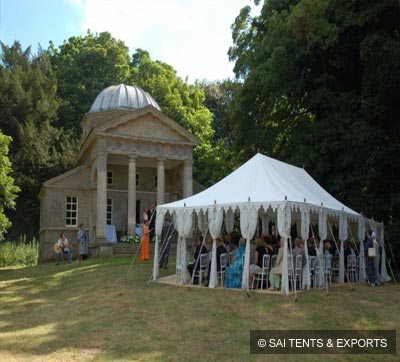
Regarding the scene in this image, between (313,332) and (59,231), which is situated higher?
(59,231)

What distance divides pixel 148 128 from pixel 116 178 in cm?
509

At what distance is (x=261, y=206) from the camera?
43.8ft

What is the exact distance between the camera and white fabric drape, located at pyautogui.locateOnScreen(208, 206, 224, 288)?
45.1 ft

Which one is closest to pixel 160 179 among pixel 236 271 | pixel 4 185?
pixel 4 185

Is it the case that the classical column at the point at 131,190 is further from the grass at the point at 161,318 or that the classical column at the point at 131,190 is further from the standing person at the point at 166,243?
the grass at the point at 161,318

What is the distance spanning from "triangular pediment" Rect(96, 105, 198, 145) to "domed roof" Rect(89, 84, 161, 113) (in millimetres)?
6372

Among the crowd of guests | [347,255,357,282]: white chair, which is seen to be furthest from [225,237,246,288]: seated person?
[347,255,357,282]: white chair

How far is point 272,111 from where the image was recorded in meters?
24.8

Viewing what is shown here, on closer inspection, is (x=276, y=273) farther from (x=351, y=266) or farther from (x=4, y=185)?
(x=4, y=185)

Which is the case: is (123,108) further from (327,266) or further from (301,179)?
(327,266)

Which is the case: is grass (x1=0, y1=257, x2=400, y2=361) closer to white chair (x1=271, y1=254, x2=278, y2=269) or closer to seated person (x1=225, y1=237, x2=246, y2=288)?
seated person (x1=225, y1=237, x2=246, y2=288)

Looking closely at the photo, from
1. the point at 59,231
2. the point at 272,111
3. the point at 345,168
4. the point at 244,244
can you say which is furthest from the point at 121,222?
the point at 244,244

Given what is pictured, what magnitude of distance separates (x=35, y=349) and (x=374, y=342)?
5.78 meters

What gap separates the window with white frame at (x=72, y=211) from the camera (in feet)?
97.8
